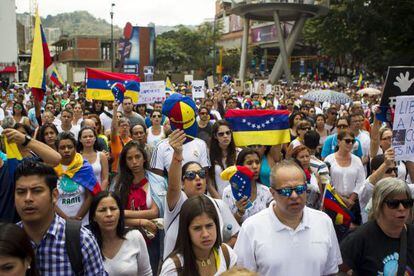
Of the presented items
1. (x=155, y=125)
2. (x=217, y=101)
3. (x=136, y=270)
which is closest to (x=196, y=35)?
(x=217, y=101)

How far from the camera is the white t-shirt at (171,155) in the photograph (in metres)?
5.70

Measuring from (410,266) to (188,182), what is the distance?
1.83m

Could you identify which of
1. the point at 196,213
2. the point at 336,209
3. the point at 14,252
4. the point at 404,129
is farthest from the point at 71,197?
the point at 404,129

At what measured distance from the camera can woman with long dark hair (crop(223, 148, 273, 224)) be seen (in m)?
4.45

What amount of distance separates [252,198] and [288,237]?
1342 mm

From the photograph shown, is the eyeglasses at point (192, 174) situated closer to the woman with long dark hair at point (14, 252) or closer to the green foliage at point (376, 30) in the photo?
the woman with long dark hair at point (14, 252)

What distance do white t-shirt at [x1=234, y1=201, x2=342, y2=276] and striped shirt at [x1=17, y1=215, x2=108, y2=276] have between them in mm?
1009

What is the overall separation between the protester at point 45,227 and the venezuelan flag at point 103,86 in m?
8.28

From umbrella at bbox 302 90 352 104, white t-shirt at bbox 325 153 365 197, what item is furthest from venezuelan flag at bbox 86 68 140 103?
white t-shirt at bbox 325 153 365 197

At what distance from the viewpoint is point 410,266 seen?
3.30 meters

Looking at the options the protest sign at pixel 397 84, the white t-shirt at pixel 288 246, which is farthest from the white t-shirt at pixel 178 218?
the protest sign at pixel 397 84

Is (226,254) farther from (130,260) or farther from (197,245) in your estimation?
(130,260)

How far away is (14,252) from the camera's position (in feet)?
7.72

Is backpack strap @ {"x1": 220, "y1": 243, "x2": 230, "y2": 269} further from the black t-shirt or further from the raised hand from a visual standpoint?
the raised hand
